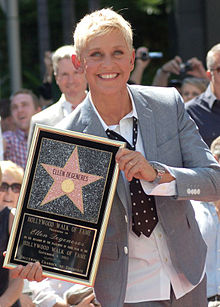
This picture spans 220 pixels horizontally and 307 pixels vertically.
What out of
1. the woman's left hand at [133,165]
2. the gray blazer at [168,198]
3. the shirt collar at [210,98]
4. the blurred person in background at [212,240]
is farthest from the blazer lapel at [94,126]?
the shirt collar at [210,98]

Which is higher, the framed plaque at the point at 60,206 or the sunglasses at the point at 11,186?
the framed plaque at the point at 60,206

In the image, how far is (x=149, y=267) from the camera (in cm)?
380

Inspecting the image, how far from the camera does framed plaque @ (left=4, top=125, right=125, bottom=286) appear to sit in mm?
3611

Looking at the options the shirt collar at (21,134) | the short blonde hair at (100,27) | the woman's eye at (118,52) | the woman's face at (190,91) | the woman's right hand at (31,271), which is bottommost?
the shirt collar at (21,134)

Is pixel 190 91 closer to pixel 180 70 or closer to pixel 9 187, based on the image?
pixel 180 70

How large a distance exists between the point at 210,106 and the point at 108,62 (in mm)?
3106

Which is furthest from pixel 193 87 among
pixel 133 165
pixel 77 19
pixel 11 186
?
pixel 77 19

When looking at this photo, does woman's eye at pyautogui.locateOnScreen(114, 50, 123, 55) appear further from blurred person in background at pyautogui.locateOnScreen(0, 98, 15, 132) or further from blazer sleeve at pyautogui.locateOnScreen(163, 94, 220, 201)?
blurred person in background at pyautogui.locateOnScreen(0, 98, 15, 132)

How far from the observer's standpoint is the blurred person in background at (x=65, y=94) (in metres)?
6.76

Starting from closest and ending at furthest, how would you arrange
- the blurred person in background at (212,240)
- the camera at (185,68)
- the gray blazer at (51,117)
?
the blurred person in background at (212,240)
the gray blazer at (51,117)
the camera at (185,68)

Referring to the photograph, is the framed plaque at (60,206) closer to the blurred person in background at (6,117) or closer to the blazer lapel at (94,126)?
the blazer lapel at (94,126)

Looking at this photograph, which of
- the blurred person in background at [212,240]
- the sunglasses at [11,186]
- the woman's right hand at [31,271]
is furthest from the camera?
the sunglasses at [11,186]

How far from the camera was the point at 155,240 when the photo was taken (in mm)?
3764

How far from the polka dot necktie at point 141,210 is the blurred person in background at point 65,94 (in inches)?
119
